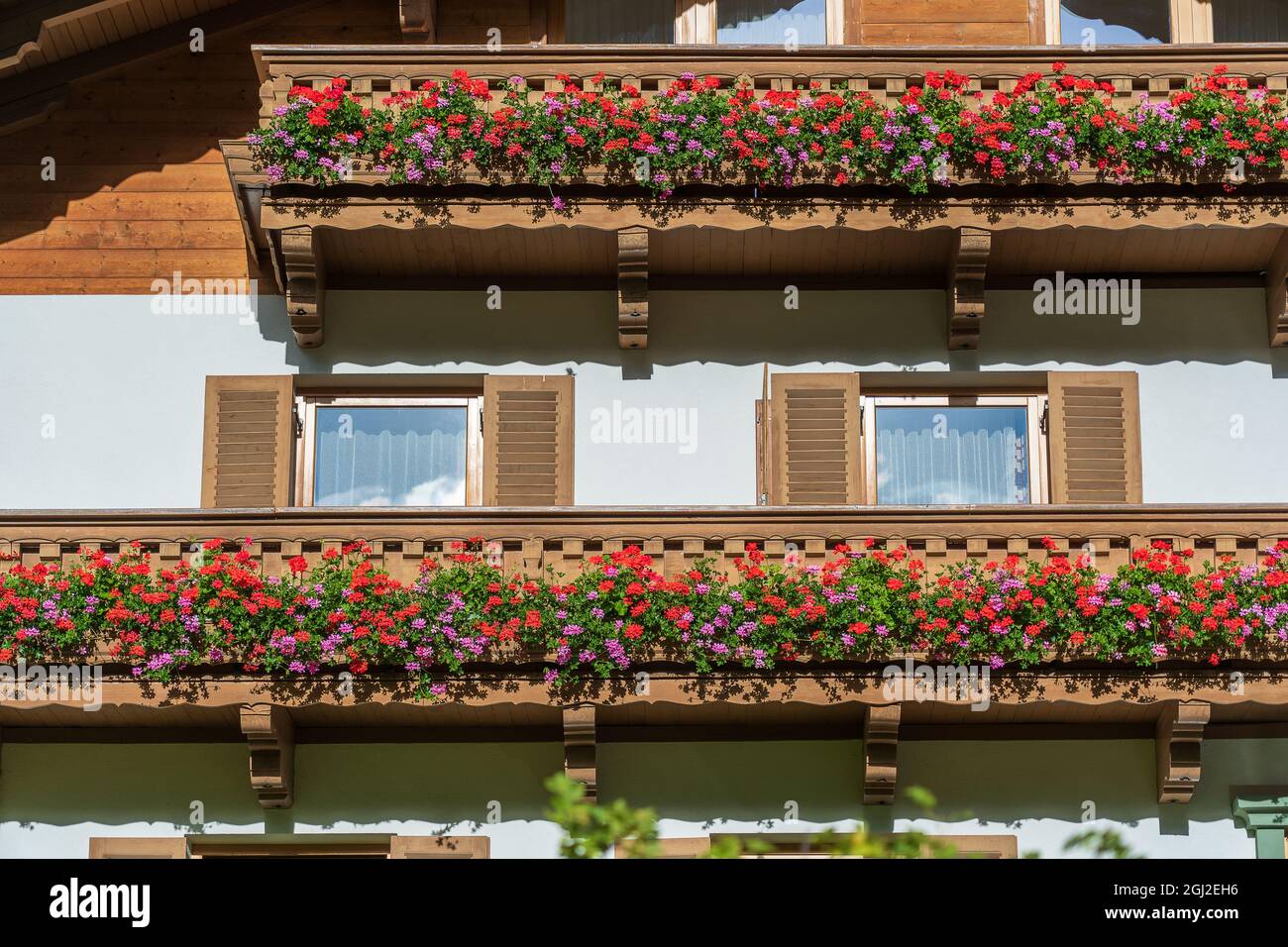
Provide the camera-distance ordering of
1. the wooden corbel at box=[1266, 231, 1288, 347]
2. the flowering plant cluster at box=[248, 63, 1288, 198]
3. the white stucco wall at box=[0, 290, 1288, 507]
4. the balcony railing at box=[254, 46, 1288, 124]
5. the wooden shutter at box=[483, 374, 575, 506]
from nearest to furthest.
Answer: the flowering plant cluster at box=[248, 63, 1288, 198] → the balcony railing at box=[254, 46, 1288, 124] → the wooden shutter at box=[483, 374, 575, 506] → the wooden corbel at box=[1266, 231, 1288, 347] → the white stucco wall at box=[0, 290, 1288, 507]

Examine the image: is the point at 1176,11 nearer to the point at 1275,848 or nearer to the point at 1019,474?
the point at 1019,474

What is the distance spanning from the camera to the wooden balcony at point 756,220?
16.3 m

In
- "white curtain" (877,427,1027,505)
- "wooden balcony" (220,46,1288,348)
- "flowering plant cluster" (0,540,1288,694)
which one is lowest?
"flowering plant cluster" (0,540,1288,694)

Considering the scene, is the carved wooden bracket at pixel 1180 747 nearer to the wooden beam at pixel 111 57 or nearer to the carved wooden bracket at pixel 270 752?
the carved wooden bracket at pixel 270 752

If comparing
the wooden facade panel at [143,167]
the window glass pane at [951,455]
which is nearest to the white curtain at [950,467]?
the window glass pane at [951,455]

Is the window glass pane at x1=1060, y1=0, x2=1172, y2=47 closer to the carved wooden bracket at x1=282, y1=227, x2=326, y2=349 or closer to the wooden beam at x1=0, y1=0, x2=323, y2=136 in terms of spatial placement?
the wooden beam at x1=0, y1=0, x2=323, y2=136

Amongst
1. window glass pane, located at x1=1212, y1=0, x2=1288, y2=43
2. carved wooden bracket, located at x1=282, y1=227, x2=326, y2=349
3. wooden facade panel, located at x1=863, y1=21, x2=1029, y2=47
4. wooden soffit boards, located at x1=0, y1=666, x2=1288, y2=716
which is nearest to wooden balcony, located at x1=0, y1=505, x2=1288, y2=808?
wooden soffit boards, located at x1=0, y1=666, x2=1288, y2=716

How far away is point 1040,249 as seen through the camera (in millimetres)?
16891

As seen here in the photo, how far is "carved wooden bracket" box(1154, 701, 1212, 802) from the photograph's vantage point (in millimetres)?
14875

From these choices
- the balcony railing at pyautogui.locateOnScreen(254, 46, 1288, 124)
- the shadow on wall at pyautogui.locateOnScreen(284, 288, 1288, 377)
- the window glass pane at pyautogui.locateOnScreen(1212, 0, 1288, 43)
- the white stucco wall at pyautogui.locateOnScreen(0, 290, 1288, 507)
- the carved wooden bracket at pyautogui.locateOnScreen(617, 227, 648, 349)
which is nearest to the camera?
the carved wooden bracket at pyautogui.locateOnScreen(617, 227, 648, 349)

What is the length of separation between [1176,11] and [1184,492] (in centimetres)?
459

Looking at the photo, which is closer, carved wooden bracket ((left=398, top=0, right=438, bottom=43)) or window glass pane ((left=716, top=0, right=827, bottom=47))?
carved wooden bracket ((left=398, top=0, right=438, bottom=43))

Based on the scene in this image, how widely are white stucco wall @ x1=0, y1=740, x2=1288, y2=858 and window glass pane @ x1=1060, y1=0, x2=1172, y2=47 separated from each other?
6.60 meters

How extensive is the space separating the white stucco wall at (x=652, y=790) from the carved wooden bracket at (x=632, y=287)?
3.56 metres
